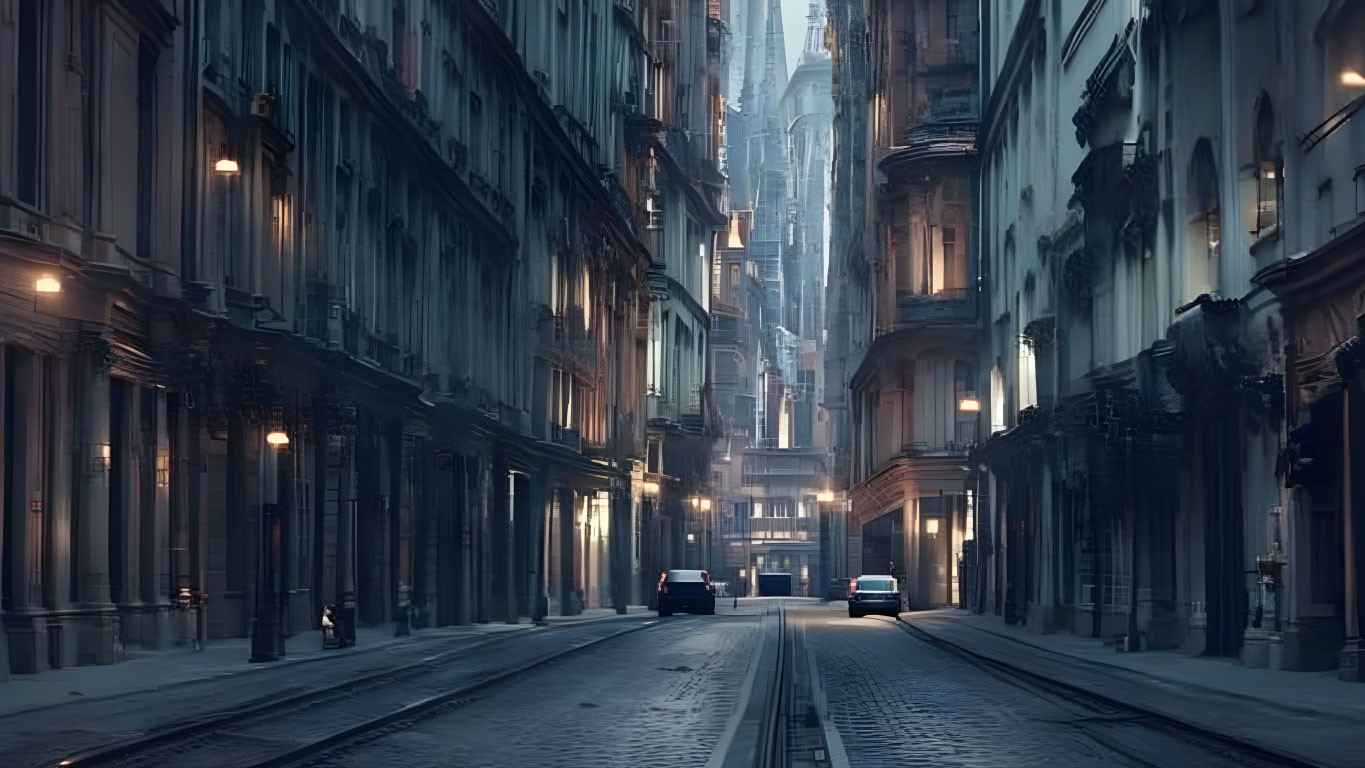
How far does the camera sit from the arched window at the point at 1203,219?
3381 cm

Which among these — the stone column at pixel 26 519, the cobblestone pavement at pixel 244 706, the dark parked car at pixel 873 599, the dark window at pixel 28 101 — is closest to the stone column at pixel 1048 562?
the dark parked car at pixel 873 599

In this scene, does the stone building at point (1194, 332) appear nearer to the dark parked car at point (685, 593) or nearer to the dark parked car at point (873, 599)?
the dark parked car at point (873, 599)

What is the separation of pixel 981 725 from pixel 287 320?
22329mm

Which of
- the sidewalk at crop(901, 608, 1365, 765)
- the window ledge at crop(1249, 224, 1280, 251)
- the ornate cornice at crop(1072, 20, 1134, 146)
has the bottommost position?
the sidewalk at crop(901, 608, 1365, 765)

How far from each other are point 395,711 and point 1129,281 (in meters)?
25.1

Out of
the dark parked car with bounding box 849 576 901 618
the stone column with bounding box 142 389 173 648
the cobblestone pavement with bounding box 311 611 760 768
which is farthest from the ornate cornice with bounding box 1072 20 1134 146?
the dark parked car with bounding box 849 576 901 618

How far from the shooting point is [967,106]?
80.1 m

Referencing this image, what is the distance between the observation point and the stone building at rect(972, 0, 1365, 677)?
27.2 metres


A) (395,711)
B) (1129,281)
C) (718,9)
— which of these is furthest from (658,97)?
(395,711)

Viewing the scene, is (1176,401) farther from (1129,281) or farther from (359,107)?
(359,107)

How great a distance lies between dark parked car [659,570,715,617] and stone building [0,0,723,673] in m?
3.92

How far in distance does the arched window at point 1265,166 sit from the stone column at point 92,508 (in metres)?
18.0

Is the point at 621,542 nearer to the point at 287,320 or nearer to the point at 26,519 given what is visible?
the point at 287,320

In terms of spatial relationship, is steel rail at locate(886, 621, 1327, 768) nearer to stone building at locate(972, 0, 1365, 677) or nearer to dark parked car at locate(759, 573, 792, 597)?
stone building at locate(972, 0, 1365, 677)
